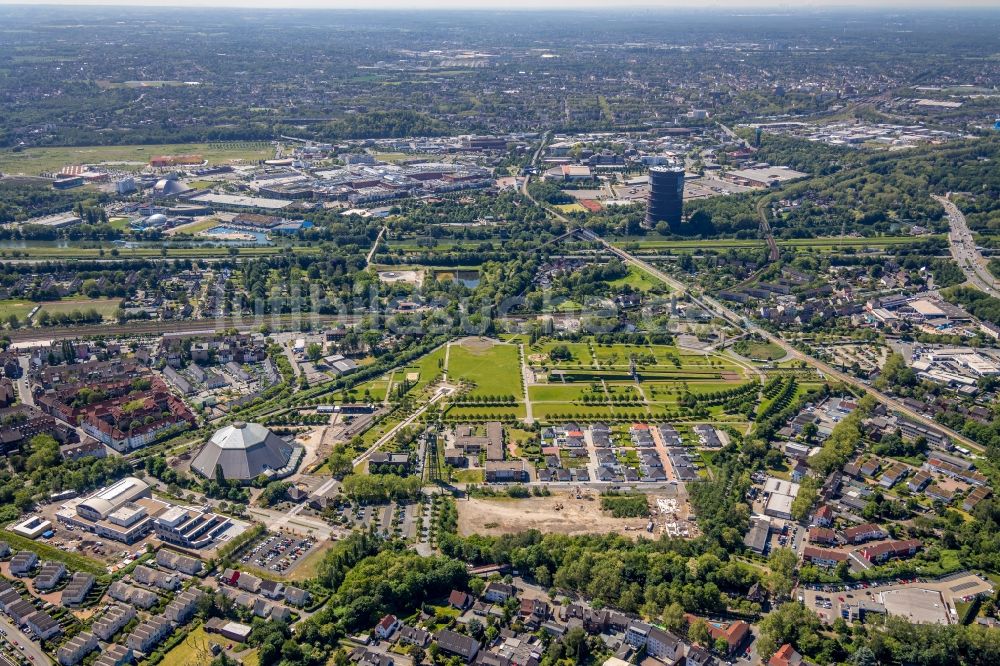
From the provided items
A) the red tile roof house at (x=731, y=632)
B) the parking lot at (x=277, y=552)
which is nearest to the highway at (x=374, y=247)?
the parking lot at (x=277, y=552)

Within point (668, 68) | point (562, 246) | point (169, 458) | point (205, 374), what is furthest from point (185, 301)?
point (668, 68)

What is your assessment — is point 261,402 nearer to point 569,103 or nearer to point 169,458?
point 169,458

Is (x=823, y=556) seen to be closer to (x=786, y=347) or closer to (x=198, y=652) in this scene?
(x=786, y=347)

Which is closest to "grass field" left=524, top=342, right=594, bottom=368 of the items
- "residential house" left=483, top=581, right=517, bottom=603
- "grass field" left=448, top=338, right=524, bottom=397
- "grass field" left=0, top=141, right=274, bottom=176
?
"grass field" left=448, top=338, right=524, bottom=397

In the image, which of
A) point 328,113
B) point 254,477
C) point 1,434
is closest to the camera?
point 254,477

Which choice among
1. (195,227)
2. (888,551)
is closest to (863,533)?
(888,551)

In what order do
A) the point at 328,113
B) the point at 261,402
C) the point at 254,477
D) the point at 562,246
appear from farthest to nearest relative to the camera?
1. the point at 328,113
2. the point at 562,246
3. the point at 261,402
4. the point at 254,477
